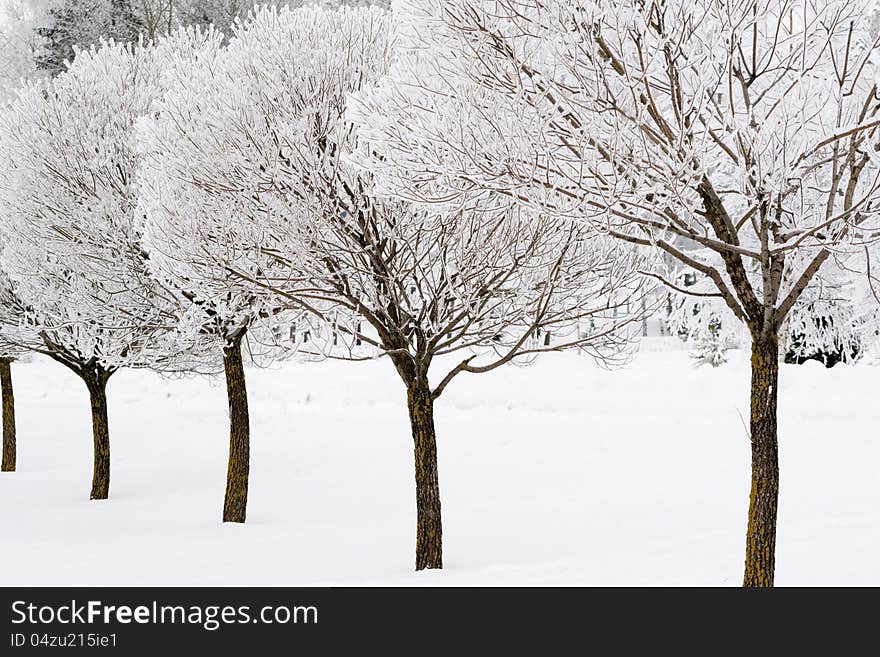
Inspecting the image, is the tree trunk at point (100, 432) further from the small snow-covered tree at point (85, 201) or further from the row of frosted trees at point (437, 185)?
the small snow-covered tree at point (85, 201)

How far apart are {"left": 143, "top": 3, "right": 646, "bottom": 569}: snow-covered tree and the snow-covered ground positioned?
2.35m

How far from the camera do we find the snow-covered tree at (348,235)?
7.80m

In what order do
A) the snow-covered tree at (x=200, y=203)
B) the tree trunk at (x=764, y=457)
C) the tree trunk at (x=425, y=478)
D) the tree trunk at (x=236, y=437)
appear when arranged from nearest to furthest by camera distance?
1. the tree trunk at (x=764, y=457)
2. the snow-covered tree at (x=200, y=203)
3. the tree trunk at (x=425, y=478)
4. the tree trunk at (x=236, y=437)

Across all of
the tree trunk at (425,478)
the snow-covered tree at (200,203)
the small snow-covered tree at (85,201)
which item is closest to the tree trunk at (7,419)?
the small snow-covered tree at (85,201)

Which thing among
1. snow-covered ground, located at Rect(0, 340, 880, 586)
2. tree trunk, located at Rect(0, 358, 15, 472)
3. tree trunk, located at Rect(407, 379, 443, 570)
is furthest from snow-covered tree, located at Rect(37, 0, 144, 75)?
tree trunk, located at Rect(407, 379, 443, 570)

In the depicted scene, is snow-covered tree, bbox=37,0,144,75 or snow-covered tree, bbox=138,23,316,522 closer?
snow-covered tree, bbox=138,23,316,522

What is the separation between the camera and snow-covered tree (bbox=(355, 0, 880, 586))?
4859 mm

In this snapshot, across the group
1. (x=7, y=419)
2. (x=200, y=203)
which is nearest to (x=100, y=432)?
(x=7, y=419)

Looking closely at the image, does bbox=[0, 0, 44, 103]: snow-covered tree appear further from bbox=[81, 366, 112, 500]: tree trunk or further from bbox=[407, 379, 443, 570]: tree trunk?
bbox=[407, 379, 443, 570]: tree trunk

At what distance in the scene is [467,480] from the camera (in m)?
15.7

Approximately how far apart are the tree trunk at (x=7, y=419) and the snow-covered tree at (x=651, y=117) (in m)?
14.0

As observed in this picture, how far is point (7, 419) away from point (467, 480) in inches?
377

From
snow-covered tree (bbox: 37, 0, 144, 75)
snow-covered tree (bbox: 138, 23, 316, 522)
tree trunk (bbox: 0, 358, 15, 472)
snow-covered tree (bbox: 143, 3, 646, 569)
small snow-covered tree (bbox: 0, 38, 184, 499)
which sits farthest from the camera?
snow-covered tree (bbox: 37, 0, 144, 75)
